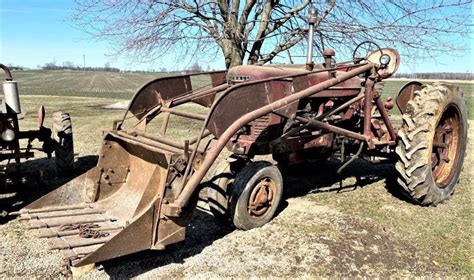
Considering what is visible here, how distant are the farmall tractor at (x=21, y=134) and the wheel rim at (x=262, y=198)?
2.86m

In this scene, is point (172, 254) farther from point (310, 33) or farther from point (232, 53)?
point (232, 53)

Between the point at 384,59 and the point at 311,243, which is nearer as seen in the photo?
the point at 311,243

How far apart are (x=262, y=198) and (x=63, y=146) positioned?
3266 millimetres

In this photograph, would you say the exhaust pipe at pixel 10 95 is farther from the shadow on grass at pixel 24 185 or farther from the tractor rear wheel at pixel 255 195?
the tractor rear wheel at pixel 255 195

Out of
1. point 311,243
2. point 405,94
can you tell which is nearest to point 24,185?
point 311,243

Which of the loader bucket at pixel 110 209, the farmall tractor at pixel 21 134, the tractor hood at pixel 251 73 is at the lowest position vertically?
the loader bucket at pixel 110 209

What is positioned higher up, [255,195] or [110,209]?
[255,195]

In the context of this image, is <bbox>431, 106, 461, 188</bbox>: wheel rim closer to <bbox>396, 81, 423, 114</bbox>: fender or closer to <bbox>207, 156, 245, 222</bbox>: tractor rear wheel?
<bbox>396, 81, 423, 114</bbox>: fender

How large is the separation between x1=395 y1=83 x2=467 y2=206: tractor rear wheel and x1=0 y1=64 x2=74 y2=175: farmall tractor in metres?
4.36

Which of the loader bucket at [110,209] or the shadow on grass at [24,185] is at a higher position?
the loader bucket at [110,209]

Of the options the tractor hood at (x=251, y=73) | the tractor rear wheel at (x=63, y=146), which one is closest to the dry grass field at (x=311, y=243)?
the tractor rear wheel at (x=63, y=146)

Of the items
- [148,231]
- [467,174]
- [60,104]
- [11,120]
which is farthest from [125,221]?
[60,104]

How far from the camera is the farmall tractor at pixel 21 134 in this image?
4.80m

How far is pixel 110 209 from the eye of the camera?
3.99m
